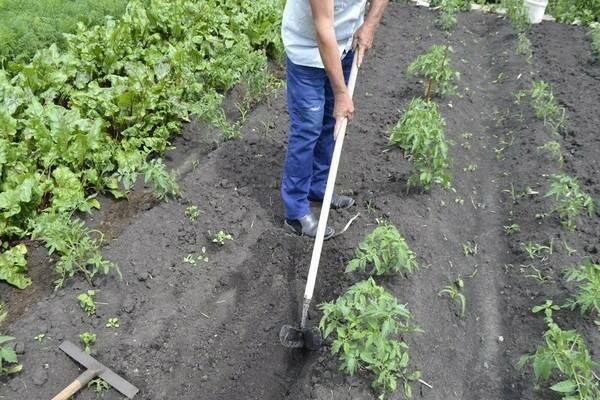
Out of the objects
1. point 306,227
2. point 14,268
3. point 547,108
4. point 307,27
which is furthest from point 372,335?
point 547,108

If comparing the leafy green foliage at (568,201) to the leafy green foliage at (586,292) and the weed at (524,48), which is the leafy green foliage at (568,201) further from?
the weed at (524,48)

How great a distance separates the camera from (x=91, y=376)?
285 cm

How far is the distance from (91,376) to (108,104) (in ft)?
7.64

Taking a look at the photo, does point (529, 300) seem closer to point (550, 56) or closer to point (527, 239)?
point (527, 239)

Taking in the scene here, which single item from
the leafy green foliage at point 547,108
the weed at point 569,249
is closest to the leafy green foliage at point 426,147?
the weed at point 569,249

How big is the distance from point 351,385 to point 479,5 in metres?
6.93

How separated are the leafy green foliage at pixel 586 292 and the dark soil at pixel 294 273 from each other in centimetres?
10

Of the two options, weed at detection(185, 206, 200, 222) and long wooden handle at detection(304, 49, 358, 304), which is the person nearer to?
long wooden handle at detection(304, 49, 358, 304)

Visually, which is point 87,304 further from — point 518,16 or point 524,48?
point 518,16

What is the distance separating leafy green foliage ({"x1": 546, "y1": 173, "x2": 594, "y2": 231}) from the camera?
146 inches

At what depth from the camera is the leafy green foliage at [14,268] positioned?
332 centimetres

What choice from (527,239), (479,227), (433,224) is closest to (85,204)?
(433,224)

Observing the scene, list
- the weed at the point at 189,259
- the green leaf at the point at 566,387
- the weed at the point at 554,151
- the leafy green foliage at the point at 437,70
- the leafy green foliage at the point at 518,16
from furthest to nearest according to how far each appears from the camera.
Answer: the leafy green foliage at the point at 518,16, the leafy green foliage at the point at 437,70, the weed at the point at 554,151, the weed at the point at 189,259, the green leaf at the point at 566,387

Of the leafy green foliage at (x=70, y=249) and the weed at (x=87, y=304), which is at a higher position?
the leafy green foliage at (x=70, y=249)
